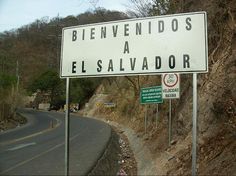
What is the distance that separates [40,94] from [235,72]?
11916cm

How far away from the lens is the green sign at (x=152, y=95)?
2110cm

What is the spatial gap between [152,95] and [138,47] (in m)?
15.9

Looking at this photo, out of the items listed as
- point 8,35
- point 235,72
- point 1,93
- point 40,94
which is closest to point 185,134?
point 235,72

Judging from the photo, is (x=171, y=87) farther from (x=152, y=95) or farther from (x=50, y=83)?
(x=50, y=83)

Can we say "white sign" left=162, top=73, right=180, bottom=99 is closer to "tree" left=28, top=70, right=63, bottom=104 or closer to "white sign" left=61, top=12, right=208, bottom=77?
"white sign" left=61, top=12, right=208, bottom=77

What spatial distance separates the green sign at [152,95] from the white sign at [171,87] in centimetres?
499

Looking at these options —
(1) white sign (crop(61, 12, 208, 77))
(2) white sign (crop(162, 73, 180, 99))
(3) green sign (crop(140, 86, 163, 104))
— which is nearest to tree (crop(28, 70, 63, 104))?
(3) green sign (crop(140, 86, 163, 104))

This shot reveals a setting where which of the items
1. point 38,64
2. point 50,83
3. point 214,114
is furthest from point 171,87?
point 38,64

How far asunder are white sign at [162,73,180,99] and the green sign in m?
4.99

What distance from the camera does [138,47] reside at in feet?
19.0

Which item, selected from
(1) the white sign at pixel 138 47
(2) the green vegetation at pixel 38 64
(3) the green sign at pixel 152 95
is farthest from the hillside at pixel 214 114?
(2) the green vegetation at pixel 38 64

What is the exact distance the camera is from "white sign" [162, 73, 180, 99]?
15.5 metres

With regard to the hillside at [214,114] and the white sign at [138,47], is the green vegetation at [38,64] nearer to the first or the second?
the hillside at [214,114]

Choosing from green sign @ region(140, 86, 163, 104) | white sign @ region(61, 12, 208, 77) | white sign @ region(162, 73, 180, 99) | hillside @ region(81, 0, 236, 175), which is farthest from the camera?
green sign @ region(140, 86, 163, 104)
